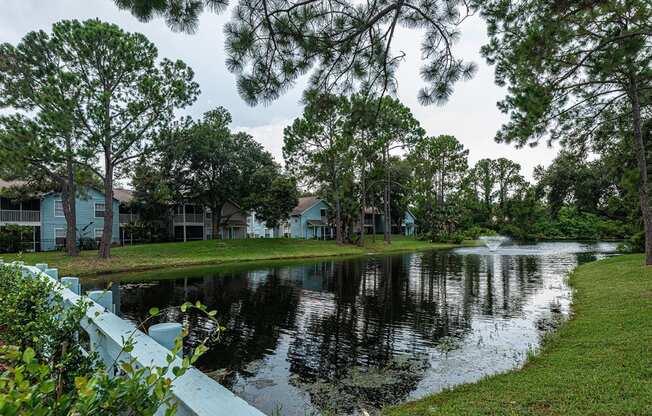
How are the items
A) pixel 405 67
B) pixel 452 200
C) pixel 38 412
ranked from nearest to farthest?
pixel 38 412
pixel 405 67
pixel 452 200

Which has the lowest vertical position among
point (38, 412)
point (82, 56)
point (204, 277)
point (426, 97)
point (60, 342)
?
A: point (204, 277)

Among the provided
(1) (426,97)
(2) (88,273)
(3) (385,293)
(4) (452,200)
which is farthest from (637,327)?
(4) (452,200)

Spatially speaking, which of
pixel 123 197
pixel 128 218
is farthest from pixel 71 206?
pixel 123 197

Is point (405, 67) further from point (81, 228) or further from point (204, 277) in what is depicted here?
point (81, 228)

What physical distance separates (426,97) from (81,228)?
34277 millimetres

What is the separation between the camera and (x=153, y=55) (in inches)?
875

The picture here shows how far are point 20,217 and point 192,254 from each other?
1404 cm

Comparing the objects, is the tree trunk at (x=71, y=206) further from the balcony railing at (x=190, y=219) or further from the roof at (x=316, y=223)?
the roof at (x=316, y=223)

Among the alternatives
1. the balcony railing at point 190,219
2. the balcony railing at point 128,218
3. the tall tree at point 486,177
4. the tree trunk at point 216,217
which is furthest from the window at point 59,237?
the tall tree at point 486,177

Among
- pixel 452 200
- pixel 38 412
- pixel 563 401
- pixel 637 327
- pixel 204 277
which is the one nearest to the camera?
pixel 38 412

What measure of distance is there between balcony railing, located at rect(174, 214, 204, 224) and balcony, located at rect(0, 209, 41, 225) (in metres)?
11.8

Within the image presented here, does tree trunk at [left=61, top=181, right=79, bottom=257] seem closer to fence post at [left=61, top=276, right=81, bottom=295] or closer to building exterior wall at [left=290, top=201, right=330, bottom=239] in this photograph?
fence post at [left=61, top=276, right=81, bottom=295]

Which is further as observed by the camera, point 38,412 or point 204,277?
point 204,277

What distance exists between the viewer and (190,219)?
40656 millimetres
